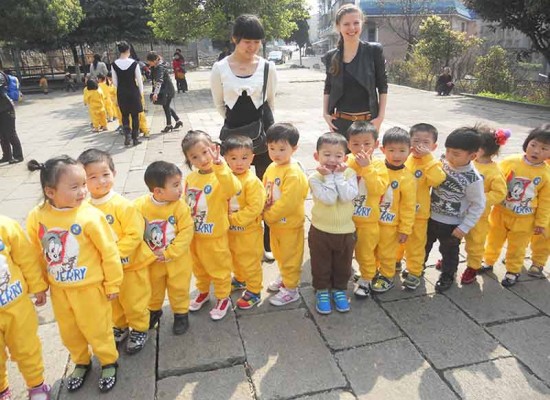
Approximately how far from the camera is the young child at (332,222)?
8.18 feet

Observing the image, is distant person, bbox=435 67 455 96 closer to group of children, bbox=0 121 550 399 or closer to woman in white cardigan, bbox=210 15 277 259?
group of children, bbox=0 121 550 399

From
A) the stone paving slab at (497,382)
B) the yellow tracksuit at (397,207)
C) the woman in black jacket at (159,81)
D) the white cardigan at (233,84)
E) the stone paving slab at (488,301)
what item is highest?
the white cardigan at (233,84)

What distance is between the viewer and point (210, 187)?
2467 millimetres

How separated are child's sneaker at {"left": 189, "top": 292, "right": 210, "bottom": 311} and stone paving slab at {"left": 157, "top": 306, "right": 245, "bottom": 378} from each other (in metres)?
0.04

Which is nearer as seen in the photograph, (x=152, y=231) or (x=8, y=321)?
(x=8, y=321)

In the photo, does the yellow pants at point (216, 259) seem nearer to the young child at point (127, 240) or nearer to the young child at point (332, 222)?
the young child at point (127, 240)

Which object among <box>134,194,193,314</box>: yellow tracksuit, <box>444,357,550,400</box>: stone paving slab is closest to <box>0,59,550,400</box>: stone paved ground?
<box>444,357,550,400</box>: stone paving slab

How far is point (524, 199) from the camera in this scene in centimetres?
280

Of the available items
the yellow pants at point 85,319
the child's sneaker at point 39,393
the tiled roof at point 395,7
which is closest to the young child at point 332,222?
the yellow pants at point 85,319

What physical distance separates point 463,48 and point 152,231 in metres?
17.6

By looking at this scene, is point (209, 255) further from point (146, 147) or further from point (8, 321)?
point (146, 147)

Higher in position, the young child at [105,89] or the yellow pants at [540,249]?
the young child at [105,89]

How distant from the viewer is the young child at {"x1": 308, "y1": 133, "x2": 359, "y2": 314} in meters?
2.49

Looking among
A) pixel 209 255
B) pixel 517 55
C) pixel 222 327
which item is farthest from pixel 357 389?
pixel 517 55
